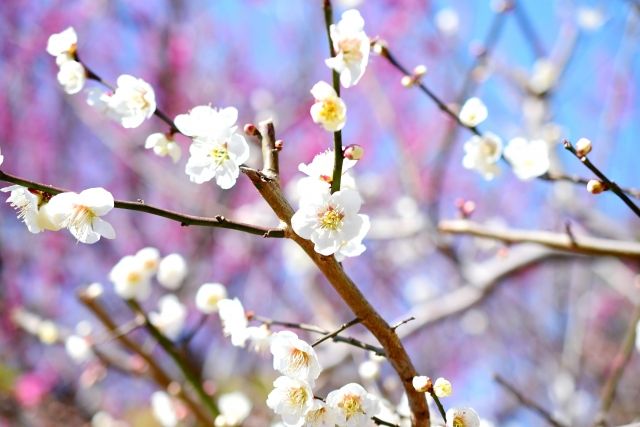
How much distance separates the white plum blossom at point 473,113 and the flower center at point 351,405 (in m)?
0.94

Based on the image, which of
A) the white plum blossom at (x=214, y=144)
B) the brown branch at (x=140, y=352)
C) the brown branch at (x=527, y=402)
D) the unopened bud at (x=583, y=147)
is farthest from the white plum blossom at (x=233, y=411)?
the unopened bud at (x=583, y=147)

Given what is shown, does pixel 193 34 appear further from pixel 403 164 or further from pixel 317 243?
pixel 317 243

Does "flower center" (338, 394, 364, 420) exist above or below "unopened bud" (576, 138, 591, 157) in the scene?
below

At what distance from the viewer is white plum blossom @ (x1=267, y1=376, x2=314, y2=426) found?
1.19 meters

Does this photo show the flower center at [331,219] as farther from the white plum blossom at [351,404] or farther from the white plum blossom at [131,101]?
the white plum blossom at [131,101]

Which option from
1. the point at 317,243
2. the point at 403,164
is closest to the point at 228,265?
the point at 403,164

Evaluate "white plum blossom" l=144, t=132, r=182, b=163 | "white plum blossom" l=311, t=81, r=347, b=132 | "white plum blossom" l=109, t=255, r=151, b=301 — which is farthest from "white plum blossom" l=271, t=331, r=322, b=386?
"white plum blossom" l=109, t=255, r=151, b=301

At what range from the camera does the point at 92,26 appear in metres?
6.12

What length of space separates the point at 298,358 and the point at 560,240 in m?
1.17

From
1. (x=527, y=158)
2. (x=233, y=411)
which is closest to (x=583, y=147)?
(x=527, y=158)

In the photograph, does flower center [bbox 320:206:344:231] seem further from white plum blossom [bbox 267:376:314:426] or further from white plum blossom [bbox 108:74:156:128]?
white plum blossom [bbox 108:74:156:128]

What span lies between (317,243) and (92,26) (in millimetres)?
5902

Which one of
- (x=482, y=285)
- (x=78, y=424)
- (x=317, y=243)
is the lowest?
(x=317, y=243)

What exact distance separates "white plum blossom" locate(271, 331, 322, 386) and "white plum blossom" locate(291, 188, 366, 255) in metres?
0.22
